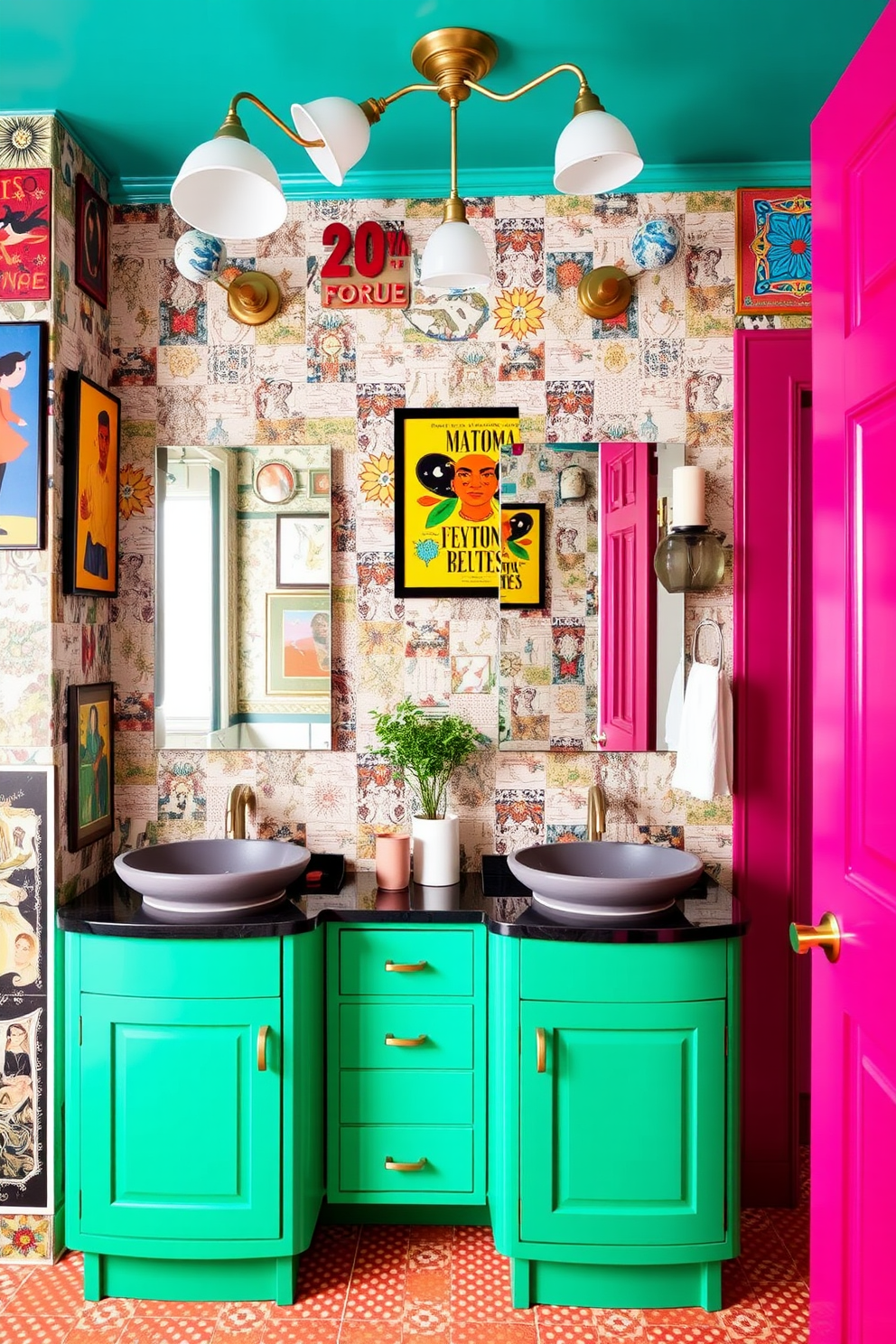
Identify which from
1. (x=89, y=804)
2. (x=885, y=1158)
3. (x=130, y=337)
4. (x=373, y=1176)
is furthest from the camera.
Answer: (x=130, y=337)

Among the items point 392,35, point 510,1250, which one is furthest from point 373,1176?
point 392,35

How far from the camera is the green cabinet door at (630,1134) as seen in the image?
2.03 metres

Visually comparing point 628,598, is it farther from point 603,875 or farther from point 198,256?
point 198,256

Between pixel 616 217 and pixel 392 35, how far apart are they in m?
0.83

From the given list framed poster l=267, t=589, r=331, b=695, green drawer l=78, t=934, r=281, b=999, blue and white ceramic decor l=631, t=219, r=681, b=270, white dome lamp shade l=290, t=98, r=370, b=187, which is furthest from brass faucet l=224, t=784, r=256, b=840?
blue and white ceramic decor l=631, t=219, r=681, b=270

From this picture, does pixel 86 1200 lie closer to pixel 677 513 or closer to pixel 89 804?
pixel 89 804

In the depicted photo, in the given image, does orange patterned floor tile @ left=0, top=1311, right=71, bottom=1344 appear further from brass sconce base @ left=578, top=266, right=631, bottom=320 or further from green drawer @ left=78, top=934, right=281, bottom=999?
brass sconce base @ left=578, top=266, right=631, bottom=320

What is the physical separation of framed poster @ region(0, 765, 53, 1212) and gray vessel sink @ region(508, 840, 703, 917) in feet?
3.68

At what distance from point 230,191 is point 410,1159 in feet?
6.94

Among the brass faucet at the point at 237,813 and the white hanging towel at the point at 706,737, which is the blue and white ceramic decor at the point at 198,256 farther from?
the white hanging towel at the point at 706,737

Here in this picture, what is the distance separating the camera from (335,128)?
165 cm

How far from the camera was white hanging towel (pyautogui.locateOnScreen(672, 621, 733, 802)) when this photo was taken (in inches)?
94.0

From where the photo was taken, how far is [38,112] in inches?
88.0

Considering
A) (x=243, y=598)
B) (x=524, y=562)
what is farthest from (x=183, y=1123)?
(x=524, y=562)
